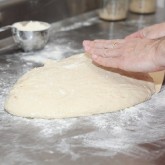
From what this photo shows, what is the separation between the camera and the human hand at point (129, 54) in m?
1.03

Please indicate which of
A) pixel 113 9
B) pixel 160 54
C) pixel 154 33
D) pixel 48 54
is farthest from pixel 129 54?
pixel 113 9

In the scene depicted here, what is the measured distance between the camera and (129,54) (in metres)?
1.07

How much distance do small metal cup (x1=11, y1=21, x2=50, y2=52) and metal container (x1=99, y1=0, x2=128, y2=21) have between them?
0.45 meters

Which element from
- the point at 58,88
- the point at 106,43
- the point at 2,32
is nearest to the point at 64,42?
the point at 2,32

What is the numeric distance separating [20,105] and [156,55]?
1.20 feet

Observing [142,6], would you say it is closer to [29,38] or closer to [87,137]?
[29,38]

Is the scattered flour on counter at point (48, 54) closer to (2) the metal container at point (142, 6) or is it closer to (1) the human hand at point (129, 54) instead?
(1) the human hand at point (129, 54)

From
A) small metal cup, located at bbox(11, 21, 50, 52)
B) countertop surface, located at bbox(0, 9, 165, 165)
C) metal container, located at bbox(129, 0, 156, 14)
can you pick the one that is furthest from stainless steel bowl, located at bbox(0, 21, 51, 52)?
metal container, located at bbox(129, 0, 156, 14)

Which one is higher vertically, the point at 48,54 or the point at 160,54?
the point at 160,54

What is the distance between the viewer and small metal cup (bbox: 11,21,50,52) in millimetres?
1382

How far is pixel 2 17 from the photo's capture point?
4.84ft

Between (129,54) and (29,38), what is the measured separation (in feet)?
1.46

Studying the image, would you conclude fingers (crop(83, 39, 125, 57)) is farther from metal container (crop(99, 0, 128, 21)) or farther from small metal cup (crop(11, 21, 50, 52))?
metal container (crop(99, 0, 128, 21))

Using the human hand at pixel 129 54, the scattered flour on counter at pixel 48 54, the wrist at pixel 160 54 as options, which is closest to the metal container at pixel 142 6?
the scattered flour on counter at pixel 48 54
